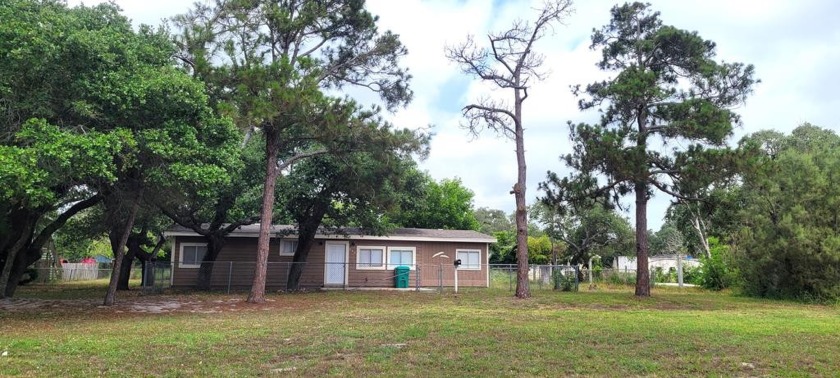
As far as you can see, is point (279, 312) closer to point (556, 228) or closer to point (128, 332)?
point (128, 332)

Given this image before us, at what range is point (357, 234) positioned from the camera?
76.7ft

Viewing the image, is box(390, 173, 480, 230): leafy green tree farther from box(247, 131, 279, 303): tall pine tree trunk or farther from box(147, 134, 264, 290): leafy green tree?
box(247, 131, 279, 303): tall pine tree trunk

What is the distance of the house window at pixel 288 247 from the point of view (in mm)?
23984

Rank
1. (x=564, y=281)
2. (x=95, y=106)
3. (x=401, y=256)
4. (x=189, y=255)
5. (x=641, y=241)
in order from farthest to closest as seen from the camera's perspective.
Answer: (x=401, y=256) < (x=189, y=255) < (x=564, y=281) < (x=641, y=241) < (x=95, y=106)

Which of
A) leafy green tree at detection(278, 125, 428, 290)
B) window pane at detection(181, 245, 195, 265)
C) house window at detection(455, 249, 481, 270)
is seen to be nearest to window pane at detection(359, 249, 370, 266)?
leafy green tree at detection(278, 125, 428, 290)

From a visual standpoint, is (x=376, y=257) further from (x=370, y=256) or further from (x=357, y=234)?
(x=357, y=234)

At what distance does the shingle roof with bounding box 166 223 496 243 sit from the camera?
2260cm

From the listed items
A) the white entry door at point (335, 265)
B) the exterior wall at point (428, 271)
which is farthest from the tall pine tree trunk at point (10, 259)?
the exterior wall at point (428, 271)

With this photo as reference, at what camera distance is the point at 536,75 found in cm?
1812

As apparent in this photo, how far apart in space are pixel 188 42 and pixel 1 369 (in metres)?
13.8

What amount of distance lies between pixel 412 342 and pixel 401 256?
17.4 meters

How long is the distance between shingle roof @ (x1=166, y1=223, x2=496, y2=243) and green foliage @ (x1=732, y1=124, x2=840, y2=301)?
1058 centimetres

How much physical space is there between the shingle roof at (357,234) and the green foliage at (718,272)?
9163 mm

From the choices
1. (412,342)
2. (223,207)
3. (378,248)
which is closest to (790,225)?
(412,342)
